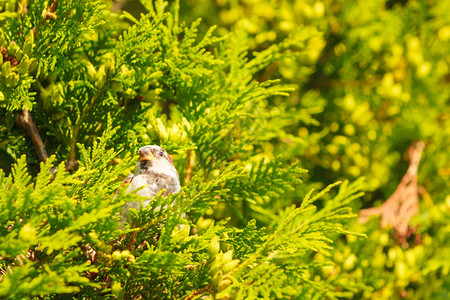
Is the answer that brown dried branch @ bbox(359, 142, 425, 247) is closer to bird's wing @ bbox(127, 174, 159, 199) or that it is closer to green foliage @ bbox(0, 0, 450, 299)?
green foliage @ bbox(0, 0, 450, 299)

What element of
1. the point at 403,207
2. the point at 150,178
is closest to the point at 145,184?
the point at 150,178

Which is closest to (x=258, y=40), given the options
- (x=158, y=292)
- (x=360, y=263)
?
(x=360, y=263)

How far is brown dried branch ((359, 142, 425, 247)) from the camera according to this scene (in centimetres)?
173

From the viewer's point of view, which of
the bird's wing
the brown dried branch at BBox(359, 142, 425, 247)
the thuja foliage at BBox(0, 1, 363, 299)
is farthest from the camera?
the brown dried branch at BBox(359, 142, 425, 247)

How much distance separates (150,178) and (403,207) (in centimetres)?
130

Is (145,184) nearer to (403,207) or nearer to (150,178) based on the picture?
(150,178)

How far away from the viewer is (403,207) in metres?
1.78

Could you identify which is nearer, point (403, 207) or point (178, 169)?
point (178, 169)

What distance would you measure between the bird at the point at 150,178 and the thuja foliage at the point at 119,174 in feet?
0.13

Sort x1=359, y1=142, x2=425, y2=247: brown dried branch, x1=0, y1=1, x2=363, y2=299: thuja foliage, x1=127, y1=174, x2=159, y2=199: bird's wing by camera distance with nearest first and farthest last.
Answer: x1=0, y1=1, x2=363, y2=299: thuja foliage
x1=127, y1=174, x2=159, y2=199: bird's wing
x1=359, y1=142, x2=425, y2=247: brown dried branch

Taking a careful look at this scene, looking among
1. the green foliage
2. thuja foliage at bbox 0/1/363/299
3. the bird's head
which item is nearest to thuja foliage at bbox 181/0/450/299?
the green foliage

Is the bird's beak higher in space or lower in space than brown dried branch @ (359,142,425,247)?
higher


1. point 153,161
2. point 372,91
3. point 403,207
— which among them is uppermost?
point 153,161

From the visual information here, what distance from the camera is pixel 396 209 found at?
179 centimetres
